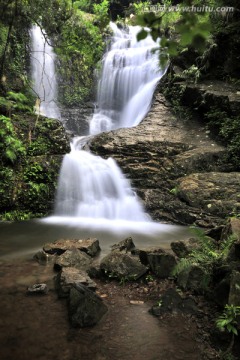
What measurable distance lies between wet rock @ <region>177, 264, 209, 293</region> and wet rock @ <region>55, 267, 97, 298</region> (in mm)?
1190

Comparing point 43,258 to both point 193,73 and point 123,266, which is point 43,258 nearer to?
point 123,266

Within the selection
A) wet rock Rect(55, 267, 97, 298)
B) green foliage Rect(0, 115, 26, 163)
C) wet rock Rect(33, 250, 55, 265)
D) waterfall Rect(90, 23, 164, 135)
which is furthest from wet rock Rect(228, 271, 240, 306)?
waterfall Rect(90, 23, 164, 135)

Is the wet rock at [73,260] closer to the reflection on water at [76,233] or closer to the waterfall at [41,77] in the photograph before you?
the reflection on water at [76,233]

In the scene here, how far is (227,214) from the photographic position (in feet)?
24.4

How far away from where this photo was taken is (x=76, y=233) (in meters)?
6.90

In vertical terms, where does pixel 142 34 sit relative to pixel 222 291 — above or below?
Answer: above

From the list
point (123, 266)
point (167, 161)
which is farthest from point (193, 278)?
point (167, 161)

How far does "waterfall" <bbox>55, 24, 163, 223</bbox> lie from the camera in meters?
8.82

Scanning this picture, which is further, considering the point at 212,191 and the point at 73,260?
the point at 212,191

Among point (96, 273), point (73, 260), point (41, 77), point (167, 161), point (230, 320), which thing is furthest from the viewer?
point (41, 77)

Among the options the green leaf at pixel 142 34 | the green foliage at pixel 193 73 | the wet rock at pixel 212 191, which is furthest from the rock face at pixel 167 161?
the green leaf at pixel 142 34

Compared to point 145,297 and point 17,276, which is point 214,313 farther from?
point 17,276

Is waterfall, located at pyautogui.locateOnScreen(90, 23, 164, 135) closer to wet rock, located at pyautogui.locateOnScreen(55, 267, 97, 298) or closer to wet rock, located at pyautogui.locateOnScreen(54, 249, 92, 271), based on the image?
wet rock, located at pyautogui.locateOnScreen(54, 249, 92, 271)

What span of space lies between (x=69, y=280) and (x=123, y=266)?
839mm
